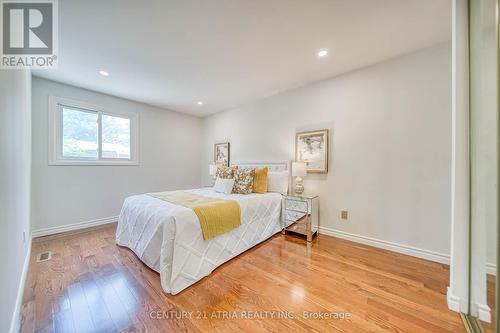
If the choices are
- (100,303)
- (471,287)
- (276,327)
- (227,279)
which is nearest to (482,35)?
(471,287)

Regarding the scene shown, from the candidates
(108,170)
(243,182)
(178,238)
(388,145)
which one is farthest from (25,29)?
(388,145)

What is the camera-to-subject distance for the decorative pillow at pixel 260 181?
3.14m

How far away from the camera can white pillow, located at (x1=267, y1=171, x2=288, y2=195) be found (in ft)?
10.4

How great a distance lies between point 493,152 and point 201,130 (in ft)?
16.5

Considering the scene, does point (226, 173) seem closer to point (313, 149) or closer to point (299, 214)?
point (299, 214)

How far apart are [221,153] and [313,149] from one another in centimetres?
240

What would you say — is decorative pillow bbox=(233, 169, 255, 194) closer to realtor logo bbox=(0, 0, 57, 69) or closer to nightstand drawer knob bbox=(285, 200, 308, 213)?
nightstand drawer knob bbox=(285, 200, 308, 213)

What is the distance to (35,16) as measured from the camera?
1.61m

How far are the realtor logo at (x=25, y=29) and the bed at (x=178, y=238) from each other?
63.2 inches

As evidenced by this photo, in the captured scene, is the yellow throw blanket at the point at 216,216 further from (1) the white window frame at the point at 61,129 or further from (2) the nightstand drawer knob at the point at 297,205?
(1) the white window frame at the point at 61,129

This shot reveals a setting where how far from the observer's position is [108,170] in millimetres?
3424

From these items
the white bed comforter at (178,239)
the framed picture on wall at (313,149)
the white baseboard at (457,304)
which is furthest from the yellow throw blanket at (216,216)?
the white baseboard at (457,304)

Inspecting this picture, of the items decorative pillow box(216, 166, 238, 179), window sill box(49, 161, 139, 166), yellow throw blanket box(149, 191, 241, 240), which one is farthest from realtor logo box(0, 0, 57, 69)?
decorative pillow box(216, 166, 238, 179)

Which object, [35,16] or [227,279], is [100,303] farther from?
[35,16]
